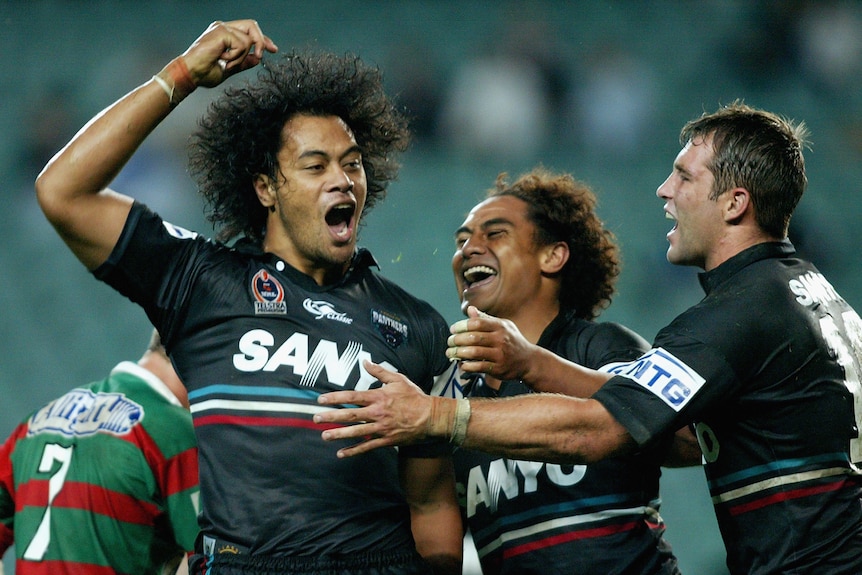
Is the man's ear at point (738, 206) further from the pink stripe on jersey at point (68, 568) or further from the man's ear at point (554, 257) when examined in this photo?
the pink stripe on jersey at point (68, 568)

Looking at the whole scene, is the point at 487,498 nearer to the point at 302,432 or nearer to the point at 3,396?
the point at 302,432

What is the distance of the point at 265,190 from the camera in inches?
117

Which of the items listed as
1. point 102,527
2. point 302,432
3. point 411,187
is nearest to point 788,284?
point 302,432

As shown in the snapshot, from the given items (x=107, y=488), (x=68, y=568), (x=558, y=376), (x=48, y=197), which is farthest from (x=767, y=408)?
(x=68, y=568)

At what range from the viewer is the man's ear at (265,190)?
294 centimetres

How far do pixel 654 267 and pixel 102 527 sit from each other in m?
4.71

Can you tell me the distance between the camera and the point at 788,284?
2.71m

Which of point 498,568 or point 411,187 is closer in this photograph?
point 498,568

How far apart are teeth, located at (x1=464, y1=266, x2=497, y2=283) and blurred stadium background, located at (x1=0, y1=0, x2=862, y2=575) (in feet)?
10.6

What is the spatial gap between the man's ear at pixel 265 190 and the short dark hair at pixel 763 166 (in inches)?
Result: 52.2

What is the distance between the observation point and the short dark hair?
2.90 meters

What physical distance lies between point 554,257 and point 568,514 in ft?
3.70

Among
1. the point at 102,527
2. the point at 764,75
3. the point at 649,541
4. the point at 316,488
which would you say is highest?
the point at 764,75

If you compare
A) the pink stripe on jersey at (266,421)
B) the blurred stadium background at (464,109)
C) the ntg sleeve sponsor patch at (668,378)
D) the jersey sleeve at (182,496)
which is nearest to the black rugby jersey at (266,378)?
the pink stripe on jersey at (266,421)
